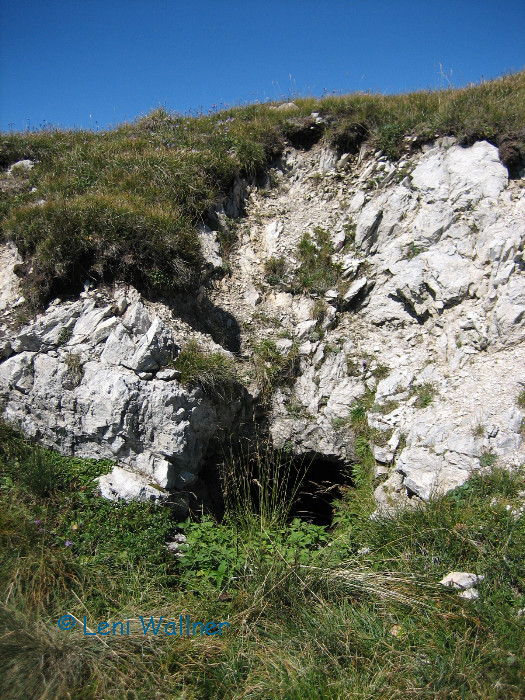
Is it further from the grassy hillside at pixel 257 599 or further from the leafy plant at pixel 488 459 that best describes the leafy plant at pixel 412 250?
the grassy hillside at pixel 257 599

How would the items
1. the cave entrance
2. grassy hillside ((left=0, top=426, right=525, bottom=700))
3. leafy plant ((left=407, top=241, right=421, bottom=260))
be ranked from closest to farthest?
grassy hillside ((left=0, top=426, right=525, bottom=700)), the cave entrance, leafy plant ((left=407, top=241, right=421, bottom=260))

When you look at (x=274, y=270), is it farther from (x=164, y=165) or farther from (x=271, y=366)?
(x=164, y=165)

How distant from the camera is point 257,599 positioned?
14.5ft

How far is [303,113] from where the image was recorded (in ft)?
36.4

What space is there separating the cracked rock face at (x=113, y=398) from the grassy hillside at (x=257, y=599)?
0.53 m

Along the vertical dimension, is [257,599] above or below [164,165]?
below

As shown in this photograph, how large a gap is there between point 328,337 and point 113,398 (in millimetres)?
3972

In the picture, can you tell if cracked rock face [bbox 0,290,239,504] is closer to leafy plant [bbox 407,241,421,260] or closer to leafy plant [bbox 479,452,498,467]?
leafy plant [bbox 479,452,498,467]

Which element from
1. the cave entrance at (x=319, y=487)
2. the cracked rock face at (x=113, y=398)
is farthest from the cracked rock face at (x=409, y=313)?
the cracked rock face at (x=113, y=398)

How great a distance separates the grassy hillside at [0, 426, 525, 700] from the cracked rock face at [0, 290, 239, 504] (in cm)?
53

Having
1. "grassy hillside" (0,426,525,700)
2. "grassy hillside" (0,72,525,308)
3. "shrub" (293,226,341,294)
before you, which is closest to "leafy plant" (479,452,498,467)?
"grassy hillside" (0,426,525,700)

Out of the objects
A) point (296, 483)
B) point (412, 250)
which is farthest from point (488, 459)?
point (412, 250)

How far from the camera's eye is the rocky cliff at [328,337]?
6.48 meters

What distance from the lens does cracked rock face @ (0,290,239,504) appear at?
6.44 meters
